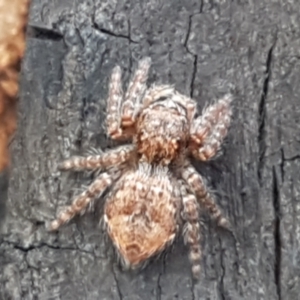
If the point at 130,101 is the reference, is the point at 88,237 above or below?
below

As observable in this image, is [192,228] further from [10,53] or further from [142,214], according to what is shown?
[10,53]

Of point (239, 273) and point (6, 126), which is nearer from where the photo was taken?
point (239, 273)

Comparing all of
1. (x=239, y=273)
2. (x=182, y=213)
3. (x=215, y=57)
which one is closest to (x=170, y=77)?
(x=215, y=57)

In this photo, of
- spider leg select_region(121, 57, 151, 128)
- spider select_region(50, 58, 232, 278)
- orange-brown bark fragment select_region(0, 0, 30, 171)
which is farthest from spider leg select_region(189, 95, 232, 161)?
orange-brown bark fragment select_region(0, 0, 30, 171)

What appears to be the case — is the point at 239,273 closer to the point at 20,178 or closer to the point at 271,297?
the point at 271,297

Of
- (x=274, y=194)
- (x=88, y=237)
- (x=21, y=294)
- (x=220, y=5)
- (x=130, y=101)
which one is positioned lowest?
(x=21, y=294)

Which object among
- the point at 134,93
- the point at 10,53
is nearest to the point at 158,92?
the point at 134,93

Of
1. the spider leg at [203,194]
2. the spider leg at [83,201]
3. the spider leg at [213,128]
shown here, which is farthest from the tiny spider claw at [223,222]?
the spider leg at [83,201]
